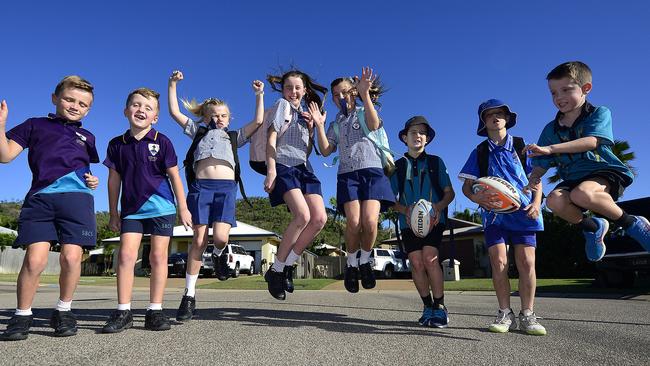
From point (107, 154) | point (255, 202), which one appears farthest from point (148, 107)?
point (255, 202)

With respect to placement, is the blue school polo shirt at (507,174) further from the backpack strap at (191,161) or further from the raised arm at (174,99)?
the raised arm at (174,99)

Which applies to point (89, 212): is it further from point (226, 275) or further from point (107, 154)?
point (226, 275)

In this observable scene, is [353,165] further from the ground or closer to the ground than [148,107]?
closer to the ground

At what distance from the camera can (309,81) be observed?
537cm

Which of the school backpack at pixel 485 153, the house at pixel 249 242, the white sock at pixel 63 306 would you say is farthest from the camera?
the house at pixel 249 242

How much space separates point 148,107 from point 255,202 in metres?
100

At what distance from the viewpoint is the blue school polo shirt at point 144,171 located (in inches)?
145

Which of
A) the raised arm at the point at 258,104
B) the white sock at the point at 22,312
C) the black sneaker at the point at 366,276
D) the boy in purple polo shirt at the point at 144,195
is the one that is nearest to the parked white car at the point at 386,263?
the black sneaker at the point at 366,276

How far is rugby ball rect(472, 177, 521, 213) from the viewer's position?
12.3ft

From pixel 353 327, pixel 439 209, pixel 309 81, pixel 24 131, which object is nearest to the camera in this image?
pixel 24 131

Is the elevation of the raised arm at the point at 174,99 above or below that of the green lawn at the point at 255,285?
above

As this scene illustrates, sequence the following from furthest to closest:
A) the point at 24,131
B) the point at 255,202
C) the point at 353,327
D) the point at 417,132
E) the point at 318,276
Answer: the point at 255,202 → the point at 318,276 → the point at 417,132 → the point at 353,327 → the point at 24,131

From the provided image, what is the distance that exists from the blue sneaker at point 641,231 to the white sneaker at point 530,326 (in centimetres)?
111

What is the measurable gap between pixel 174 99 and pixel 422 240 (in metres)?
3.04
